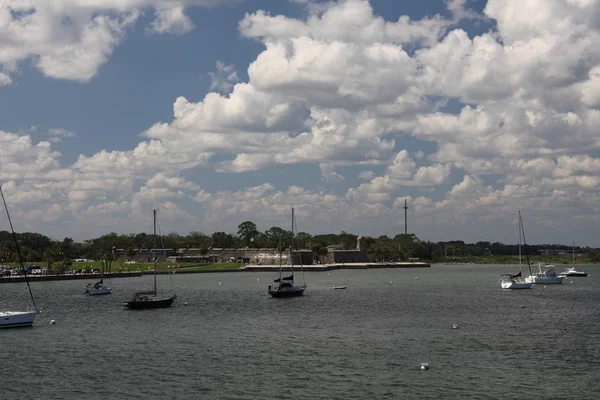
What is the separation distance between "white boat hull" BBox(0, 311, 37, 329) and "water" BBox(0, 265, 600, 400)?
165 cm

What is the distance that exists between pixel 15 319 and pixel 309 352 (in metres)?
35.4

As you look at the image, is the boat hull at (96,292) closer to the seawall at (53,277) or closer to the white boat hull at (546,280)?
the seawall at (53,277)

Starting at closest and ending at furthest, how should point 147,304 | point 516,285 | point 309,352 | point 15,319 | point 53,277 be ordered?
point 309,352 → point 15,319 → point 147,304 → point 516,285 → point 53,277

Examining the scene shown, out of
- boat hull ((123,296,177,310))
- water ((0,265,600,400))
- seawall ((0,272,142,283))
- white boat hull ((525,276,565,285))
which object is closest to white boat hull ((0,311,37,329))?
water ((0,265,600,400))

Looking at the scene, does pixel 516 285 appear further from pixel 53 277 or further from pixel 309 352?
pixel 53 277

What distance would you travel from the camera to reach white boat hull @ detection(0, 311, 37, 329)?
6875 cm

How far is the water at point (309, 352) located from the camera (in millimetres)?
40906

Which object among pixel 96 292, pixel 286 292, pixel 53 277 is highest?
pixel 53 277

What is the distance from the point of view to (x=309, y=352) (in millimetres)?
53500

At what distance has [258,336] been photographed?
2502 inches

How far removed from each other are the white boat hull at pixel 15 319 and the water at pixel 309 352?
165cm

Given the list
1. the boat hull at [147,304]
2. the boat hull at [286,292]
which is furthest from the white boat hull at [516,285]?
the boat hull at [147,304]

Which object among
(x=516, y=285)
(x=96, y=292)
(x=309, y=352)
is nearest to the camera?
(x=309, y=352)

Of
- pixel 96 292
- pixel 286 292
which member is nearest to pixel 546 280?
pixel 286 292
